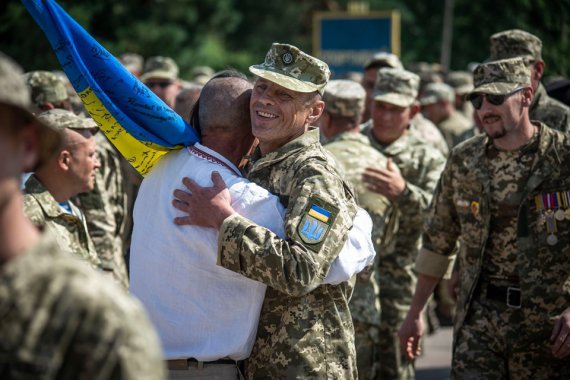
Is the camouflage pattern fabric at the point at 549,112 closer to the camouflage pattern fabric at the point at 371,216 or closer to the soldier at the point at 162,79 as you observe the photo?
the camouflage pattern fabric at the point at 371,216

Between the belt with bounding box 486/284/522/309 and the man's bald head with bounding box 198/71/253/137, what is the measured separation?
6.70ft

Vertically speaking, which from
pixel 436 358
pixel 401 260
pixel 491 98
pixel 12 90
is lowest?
pixel 436 358

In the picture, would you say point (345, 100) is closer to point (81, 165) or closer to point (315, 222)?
point (81, 165)

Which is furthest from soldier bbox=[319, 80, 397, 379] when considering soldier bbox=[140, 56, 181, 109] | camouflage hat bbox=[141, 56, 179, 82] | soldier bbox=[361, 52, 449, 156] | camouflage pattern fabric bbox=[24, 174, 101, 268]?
camouflage hat bbox=[141, 56, 179, 82]

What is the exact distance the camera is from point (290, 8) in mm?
38562

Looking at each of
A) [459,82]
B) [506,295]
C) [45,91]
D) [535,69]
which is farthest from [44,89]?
[459,82]

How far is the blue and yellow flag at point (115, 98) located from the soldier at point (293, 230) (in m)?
0.38

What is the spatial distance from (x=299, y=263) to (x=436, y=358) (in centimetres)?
687

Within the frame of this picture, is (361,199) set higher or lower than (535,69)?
lower

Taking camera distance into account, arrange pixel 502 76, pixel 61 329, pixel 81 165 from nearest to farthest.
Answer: pixel 61 329, pixel 81 165, pixel 502 76

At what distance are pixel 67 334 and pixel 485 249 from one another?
392cm

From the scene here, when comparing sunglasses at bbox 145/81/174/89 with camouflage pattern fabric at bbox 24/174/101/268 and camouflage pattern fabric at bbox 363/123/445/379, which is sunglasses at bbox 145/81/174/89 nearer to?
camouflage pattern fabric at bbox 363/123/445/379

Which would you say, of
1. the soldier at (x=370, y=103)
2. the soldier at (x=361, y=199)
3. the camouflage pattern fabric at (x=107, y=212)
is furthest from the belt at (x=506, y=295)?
the soldier at (x=370, y=103)

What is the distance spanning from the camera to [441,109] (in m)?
14.3
